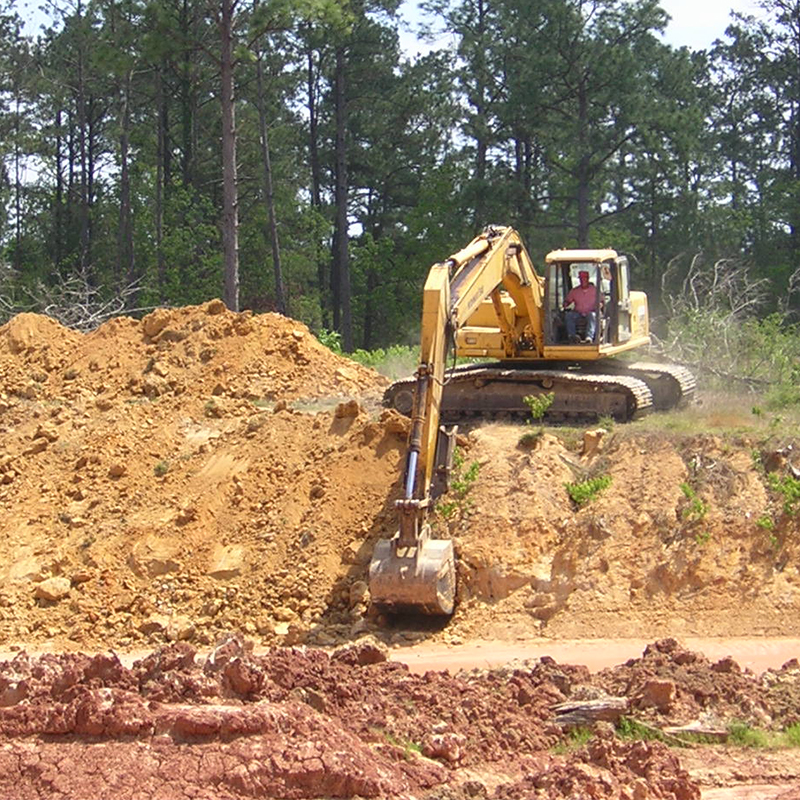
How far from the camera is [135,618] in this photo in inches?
Result: 583

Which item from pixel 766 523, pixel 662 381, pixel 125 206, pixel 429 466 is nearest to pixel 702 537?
pixel 766 523

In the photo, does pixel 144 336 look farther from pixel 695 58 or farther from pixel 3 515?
pixel 695 58

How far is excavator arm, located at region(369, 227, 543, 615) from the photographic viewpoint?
1369 centimetres

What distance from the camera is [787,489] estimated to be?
1513 cm

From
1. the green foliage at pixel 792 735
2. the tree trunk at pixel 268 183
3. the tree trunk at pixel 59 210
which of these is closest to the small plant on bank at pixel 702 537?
the green foliage at pixel 792 735

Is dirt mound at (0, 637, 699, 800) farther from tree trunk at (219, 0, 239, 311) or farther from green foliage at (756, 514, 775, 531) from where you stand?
tree trunk at (219, 0, 239, 311)

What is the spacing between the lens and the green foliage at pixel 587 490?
50.7ft

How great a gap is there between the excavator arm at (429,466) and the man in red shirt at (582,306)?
2.40 meters

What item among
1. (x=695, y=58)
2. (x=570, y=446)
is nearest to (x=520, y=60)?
(x=695, y=58)

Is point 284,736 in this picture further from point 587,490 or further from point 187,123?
point 187,123

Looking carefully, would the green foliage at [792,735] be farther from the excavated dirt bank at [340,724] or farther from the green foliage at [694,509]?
the green foliage at [694,509]

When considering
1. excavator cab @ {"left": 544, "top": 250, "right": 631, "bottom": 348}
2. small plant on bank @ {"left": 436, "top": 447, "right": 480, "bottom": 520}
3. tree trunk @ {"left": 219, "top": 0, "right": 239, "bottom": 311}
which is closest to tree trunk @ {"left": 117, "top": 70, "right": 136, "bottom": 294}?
tree trunk @ {"left": 219, "top": 0, "right": 239, "bottom": 311}

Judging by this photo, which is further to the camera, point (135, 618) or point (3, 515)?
point (3, 515)

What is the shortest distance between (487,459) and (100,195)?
3166cm
